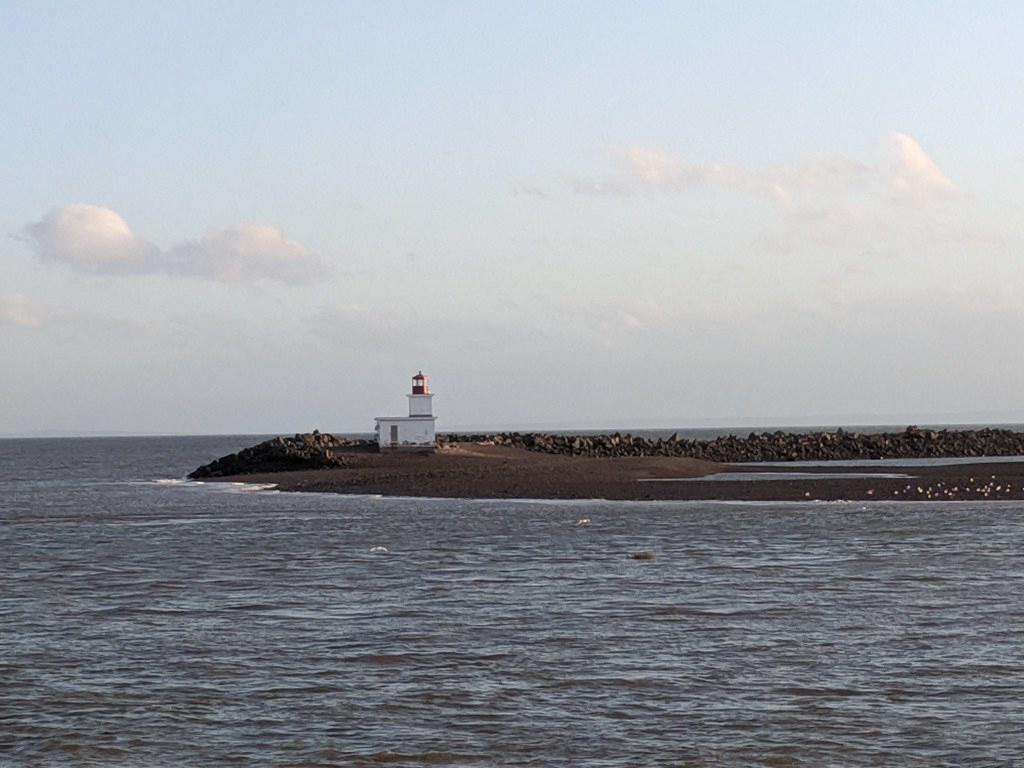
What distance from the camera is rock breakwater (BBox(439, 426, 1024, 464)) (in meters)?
87.1

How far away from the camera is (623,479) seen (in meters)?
60.0

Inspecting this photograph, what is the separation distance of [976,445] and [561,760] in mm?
87309

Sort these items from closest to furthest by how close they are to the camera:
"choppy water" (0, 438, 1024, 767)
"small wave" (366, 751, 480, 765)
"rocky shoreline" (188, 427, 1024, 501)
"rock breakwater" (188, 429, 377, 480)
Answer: "small wave" (366, 751, 480, 765)
"choppy water" (0, 438, 1024, 767)
"rocky shoreline" (188, 427, 1024, 501)
"rock breakwater" (188, 429, 377, 480)

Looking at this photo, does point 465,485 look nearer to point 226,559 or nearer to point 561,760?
point 226,559

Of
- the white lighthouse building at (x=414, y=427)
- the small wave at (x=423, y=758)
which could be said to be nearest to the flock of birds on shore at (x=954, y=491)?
the white lighthouse building at (x=414, y=427)

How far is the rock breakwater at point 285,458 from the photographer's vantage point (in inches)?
2881

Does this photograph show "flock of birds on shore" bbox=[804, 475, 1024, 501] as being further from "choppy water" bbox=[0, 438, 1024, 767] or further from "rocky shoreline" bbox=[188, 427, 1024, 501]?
"choppy water" bbox=[0, 438, 1024, 767]

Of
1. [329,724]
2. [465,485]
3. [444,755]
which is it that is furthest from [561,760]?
[465,485]

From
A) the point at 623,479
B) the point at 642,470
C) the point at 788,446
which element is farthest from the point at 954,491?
the point at 788,446

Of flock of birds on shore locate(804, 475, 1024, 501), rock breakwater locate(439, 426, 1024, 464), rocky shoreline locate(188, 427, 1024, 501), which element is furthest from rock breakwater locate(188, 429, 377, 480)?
flock of birds on shore locate(804, 475, 1024, 501)

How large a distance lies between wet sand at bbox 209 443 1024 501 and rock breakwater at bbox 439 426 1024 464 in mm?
9636

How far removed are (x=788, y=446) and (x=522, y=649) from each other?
74.2m

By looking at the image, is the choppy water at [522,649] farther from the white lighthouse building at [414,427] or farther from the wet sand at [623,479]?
the white lighthouse building at [414,427]

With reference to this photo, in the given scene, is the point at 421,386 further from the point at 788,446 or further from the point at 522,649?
the point at 522,649
